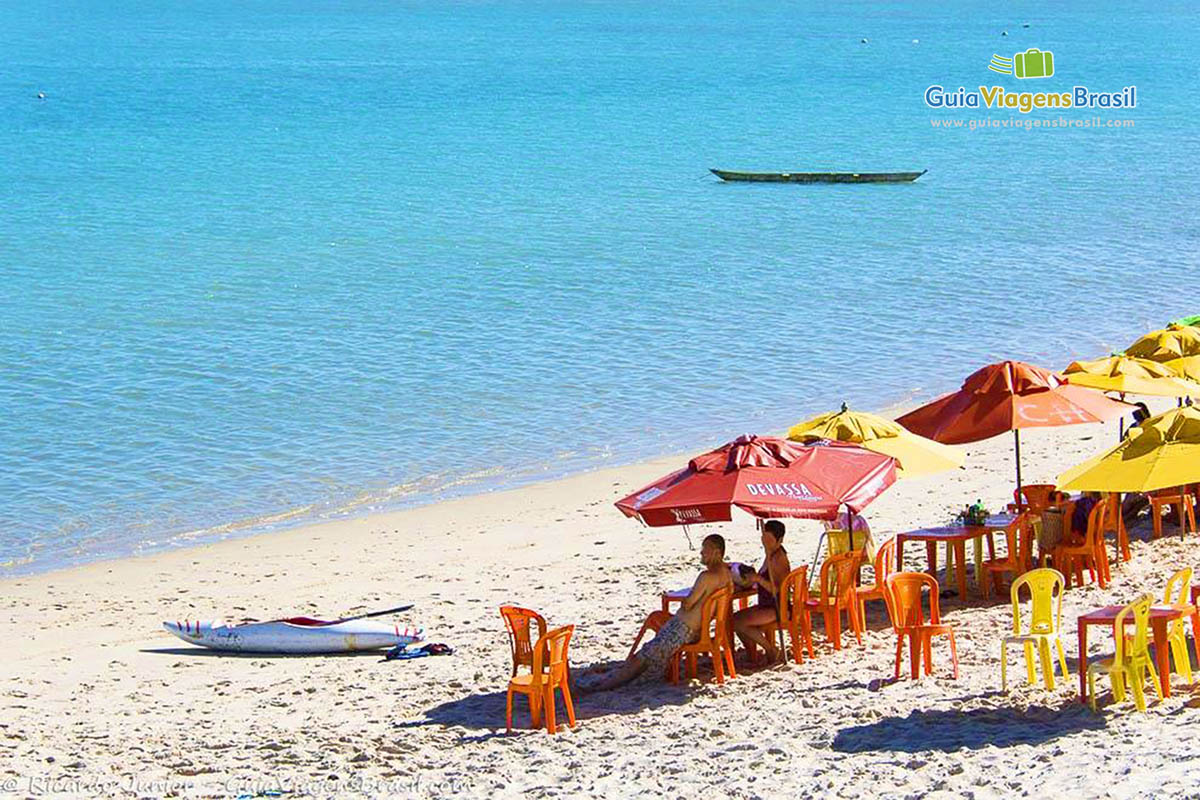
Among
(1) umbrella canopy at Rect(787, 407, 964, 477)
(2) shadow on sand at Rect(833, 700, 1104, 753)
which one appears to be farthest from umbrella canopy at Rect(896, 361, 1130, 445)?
(2) shadow on sand at Rect(833, 700, 1104, 753)

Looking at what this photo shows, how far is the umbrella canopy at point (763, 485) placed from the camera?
416 inches

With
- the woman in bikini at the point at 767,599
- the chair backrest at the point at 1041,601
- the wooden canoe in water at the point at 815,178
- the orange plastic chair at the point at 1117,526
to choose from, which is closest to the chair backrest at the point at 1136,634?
the chair backrest at the point at 1041,601

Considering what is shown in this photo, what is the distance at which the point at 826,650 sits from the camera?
462 inches

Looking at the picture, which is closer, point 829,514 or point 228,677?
point 829,514

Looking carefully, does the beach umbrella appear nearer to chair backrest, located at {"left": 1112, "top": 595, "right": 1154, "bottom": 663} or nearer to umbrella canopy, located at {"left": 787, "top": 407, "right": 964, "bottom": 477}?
umbrella canopy, located at {"left": 787, "top": 407, "right": 964, "bottom": 477}

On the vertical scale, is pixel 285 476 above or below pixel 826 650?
above

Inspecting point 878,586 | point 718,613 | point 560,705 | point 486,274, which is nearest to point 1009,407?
point 878,586

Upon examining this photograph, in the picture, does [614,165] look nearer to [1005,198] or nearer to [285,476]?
[1005,198]

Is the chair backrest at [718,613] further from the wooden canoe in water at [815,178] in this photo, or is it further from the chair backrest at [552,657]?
the wooden canoe in water at [815,178]

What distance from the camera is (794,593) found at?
37.4 ft

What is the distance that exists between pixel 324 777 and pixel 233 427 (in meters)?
14.7

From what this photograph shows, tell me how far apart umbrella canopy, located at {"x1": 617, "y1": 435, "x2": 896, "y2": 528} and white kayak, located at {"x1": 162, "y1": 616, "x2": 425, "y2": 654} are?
3.01 m

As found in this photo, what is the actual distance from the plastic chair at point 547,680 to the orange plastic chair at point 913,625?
2276 millimetres

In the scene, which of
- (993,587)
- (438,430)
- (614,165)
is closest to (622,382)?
(438,430)
